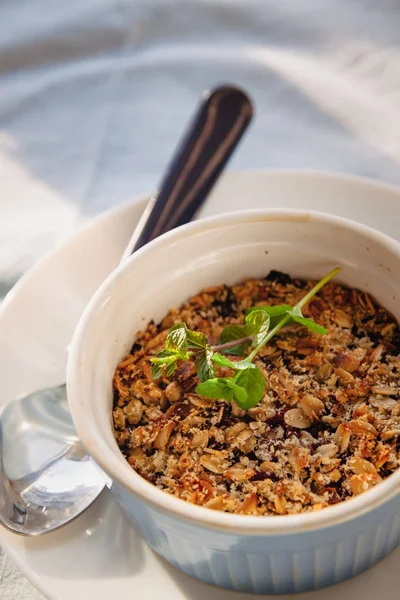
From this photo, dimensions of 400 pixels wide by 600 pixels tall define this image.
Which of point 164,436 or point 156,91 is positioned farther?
point 156,91

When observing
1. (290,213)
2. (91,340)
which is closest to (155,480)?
(91,340)

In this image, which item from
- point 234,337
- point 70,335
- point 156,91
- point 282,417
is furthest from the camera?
point 156,91

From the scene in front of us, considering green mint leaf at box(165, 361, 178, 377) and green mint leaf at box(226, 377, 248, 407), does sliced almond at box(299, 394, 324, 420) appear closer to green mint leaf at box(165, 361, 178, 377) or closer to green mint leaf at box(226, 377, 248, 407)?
green mint leaf at box(226, 377, 248, 407)

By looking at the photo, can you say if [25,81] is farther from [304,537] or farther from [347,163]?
[304,537]

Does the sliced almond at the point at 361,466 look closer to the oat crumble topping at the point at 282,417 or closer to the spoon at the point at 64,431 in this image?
the oat crumble topping at the point at 282,417

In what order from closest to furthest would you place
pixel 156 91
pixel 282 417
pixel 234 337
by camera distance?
pixel 282 417 → pixel 234 337 → pixel 156 91

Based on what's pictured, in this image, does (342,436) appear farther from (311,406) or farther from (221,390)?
(221,390)

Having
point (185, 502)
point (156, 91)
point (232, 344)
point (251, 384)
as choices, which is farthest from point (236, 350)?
point (156, 91)
